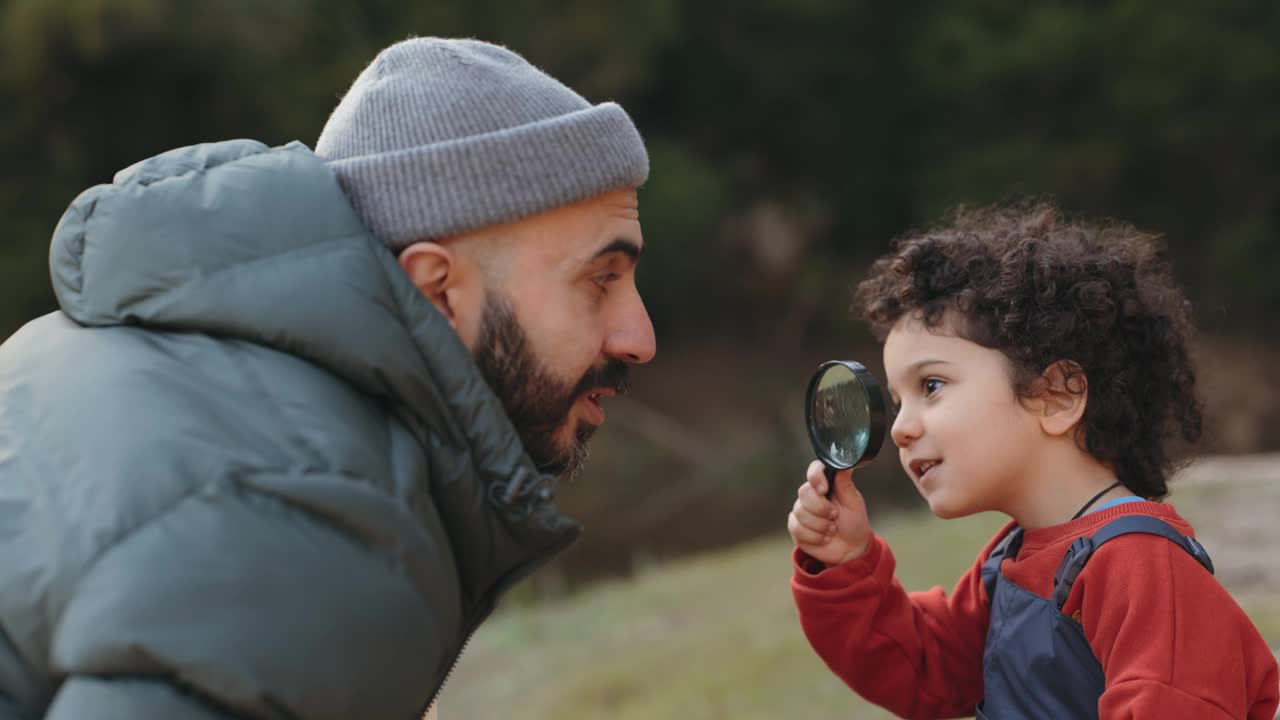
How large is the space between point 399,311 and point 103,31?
598 inches

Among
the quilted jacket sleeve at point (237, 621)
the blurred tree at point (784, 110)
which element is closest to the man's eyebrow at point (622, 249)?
the quilted jacket sleeve at point (237, 621)

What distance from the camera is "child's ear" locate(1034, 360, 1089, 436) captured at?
2596mm

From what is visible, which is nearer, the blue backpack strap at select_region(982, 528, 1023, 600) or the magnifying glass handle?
the blue backpack strap at select_region(982, 528, 1023, 600)

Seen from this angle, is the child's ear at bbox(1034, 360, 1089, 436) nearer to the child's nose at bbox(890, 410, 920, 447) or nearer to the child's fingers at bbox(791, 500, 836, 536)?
the child's nose at bbox(890, 410, 920, 447)

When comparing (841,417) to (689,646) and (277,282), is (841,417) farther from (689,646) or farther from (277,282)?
(689,646)

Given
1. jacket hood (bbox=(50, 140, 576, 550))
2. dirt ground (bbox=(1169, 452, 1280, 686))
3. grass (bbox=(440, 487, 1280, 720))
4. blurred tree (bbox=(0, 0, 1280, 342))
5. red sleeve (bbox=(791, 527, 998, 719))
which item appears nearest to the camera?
jacket hood (bbox=(50, 140, 576, 550))

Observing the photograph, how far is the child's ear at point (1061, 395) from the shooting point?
260 cm

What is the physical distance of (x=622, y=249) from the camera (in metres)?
2.43

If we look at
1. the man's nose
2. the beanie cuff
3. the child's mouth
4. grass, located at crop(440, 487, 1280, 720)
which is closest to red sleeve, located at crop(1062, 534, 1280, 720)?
the child's mouth

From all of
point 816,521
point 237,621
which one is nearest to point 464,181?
point 237,621

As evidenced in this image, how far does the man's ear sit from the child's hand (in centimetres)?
86

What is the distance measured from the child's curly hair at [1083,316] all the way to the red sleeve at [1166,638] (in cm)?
36

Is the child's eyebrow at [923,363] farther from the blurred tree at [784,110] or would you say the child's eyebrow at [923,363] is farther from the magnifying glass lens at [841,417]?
the blurred tree at [784,110]

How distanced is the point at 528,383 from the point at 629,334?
8.9 inches
